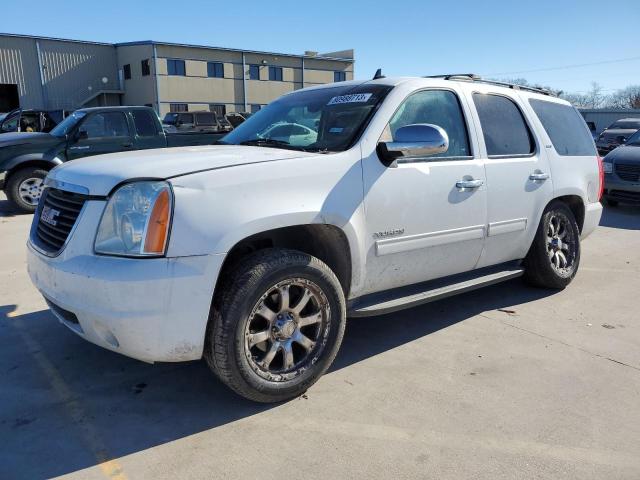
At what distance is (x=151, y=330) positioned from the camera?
101 inches

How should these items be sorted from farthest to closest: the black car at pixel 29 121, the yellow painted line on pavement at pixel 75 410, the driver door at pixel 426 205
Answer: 1. the black car at pixel 29 121
2. the driver door at pixel 426 205
3. the yellow painted line on pavement at pixel 75 410

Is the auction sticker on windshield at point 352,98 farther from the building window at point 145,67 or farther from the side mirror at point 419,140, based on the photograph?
the building window at point 145,67

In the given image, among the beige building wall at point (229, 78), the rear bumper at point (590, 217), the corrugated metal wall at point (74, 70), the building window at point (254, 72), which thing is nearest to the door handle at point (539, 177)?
the rear bumper at point (590, 217)

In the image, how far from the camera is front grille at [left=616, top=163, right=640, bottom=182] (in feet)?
32.1

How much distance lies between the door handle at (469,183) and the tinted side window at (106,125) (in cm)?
761

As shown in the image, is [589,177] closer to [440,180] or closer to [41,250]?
[440,180]

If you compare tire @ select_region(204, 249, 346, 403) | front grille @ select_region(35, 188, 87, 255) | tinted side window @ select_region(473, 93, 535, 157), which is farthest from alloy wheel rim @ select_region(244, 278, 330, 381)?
tinted side window @ select_region(473, 93, 535, 157)

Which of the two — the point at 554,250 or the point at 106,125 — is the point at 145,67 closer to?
the point at 106,125

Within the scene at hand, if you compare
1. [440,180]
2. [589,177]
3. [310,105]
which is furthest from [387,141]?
[589,177]

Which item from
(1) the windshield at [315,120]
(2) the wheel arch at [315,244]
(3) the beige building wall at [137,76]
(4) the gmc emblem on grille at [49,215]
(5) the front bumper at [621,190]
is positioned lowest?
(5) the front bumper at [621,190]

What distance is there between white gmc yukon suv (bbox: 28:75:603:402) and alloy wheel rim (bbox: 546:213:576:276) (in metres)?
0.42

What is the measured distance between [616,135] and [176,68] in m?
33.3

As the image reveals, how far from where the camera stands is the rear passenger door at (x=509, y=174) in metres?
4.07

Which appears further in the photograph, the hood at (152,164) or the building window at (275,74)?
the building window at (275,74)
